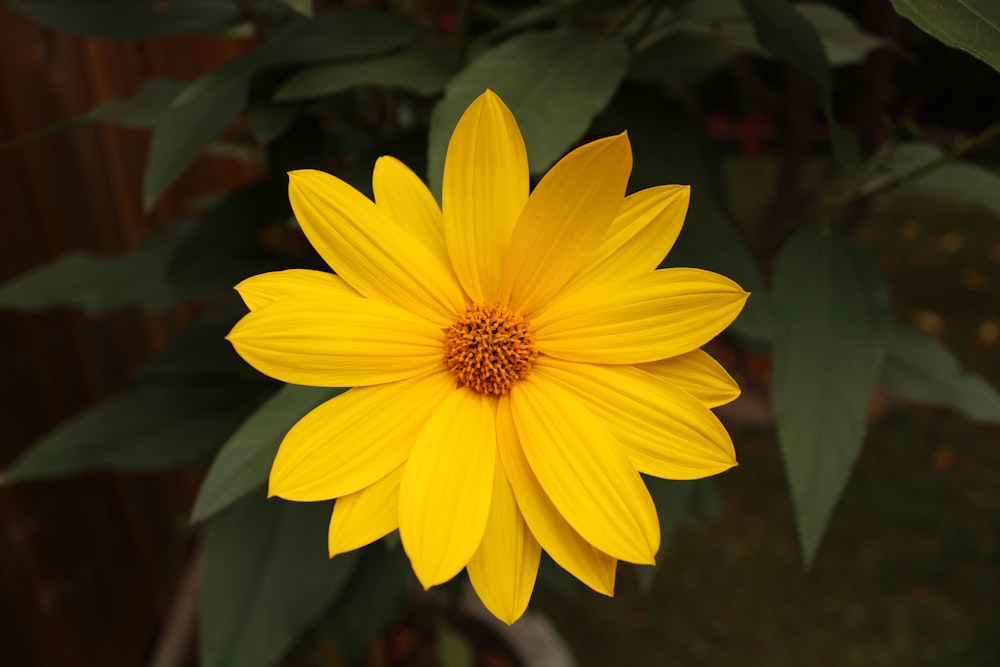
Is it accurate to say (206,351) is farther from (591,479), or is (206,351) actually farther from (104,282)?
(591,479)

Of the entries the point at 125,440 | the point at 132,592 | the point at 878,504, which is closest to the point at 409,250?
the point at 125,440

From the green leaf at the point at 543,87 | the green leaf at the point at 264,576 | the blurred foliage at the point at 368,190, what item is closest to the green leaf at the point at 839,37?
the blurred foliage at the point at 368,190

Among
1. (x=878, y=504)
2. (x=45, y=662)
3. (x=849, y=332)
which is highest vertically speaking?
(x=849, y=332)

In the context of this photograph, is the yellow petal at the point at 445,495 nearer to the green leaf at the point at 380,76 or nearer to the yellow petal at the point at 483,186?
the yellow petal at the point at 483,186

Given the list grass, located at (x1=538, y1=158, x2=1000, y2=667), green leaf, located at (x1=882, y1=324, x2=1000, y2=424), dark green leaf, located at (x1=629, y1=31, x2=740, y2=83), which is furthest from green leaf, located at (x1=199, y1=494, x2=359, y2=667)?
grass, located at (x1=538, y1=158, x2=1000, y2=667)

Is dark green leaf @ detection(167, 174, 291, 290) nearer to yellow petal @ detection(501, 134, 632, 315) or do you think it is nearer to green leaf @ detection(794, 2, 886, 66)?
yellow petal @ detection(501, 134, 632, 315)

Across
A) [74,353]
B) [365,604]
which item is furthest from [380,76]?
[74,353]

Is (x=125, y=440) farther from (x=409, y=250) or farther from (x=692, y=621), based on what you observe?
(x=692, y=621)
